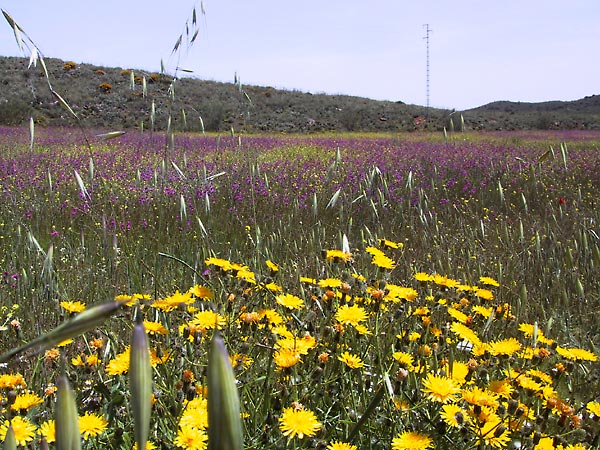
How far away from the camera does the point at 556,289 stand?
10.4 ft

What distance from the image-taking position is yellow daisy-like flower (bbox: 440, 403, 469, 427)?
1.11 meters

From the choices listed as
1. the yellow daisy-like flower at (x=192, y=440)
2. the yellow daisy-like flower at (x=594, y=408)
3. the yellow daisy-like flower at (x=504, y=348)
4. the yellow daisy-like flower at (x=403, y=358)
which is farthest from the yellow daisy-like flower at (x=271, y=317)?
the yellow daisy-like flower at (x=594, y=408)

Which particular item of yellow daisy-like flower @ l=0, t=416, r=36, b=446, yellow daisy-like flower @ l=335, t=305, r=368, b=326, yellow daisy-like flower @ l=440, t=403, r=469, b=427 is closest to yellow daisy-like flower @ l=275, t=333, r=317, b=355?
yellow daisy-like flower @ l=335, t=305, r=368, b=326

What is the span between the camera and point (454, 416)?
44.1 inches

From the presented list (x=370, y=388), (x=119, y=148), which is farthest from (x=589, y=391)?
(x=119, y=148)

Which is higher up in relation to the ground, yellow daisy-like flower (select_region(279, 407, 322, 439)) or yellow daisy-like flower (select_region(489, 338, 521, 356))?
yellow daisy-like flower (select_region(489, 338, 521, 356))

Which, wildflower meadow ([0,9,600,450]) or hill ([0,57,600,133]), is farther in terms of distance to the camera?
hill ([0,57,600,133])

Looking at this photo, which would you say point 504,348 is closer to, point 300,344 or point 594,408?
point 594,408

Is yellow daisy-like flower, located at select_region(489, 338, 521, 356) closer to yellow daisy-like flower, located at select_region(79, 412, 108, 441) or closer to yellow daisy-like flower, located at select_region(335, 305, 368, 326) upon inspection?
yellow daisy-like flower, located at select_region(335, 305, 368, 326)

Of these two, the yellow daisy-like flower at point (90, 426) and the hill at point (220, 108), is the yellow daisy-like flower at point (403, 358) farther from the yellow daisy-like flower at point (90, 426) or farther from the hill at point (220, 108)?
the hill at point (220, 108)

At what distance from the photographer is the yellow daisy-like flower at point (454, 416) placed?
3.63 ft

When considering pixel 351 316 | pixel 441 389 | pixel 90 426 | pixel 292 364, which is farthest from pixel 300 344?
pixel 90 426

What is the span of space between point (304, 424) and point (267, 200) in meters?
4.49

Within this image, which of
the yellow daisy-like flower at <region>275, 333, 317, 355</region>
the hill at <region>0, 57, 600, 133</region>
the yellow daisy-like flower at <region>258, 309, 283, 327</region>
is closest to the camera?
the yellow daisy-like flower at <region>275, 333, 317, 355</region>
